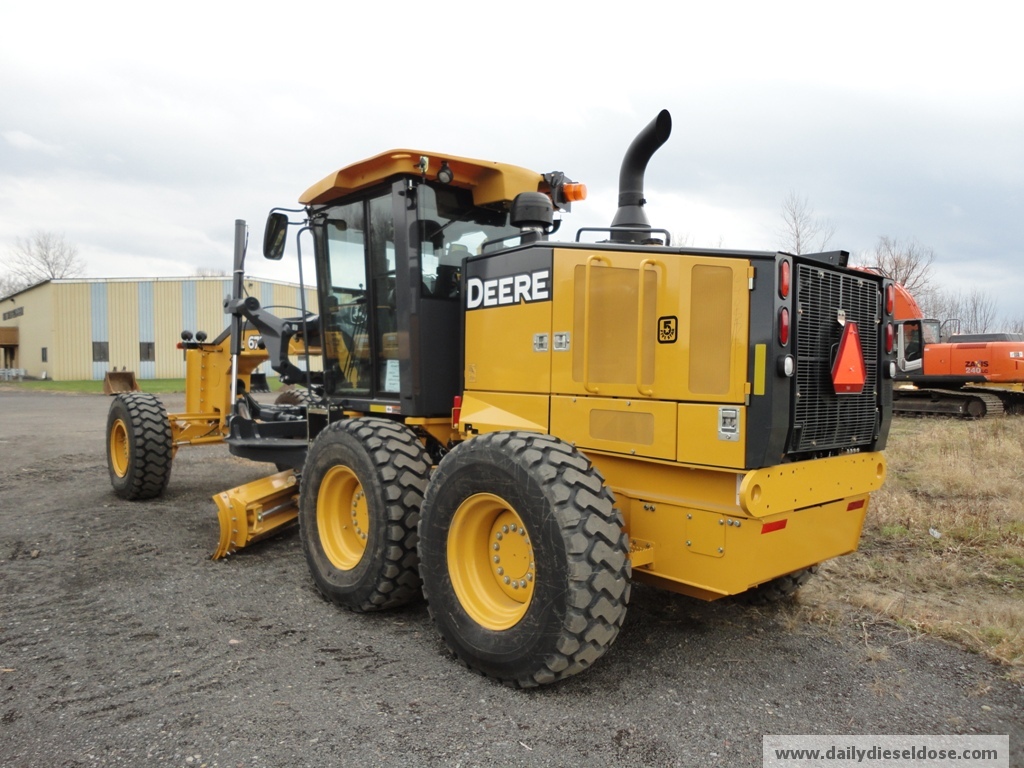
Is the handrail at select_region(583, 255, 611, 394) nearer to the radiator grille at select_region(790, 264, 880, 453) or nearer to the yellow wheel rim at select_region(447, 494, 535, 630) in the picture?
the yellow wheel rim at select_region(447, 494, 535, 630)

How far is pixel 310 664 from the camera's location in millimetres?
3875

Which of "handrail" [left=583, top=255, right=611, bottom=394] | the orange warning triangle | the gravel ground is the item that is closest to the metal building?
the gravel ground

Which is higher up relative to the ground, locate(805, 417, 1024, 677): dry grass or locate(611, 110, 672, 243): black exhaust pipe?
locate(611, 110, 672, 243): black exhaust pipe

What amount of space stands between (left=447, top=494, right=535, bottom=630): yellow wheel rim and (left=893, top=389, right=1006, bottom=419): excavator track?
A: 16.7m

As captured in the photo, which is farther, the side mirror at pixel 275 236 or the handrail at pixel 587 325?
the side mirror at pixel 275 236

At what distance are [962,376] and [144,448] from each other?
17429 millimetres

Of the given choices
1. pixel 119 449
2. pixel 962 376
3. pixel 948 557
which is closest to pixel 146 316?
pixel 119 449

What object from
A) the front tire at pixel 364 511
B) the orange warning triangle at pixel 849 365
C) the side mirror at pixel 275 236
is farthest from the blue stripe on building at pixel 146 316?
the orange warning triangle at pixel 849 365

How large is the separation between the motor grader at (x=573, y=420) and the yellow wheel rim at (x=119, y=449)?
4.30 metres

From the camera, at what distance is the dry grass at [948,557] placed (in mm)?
4410

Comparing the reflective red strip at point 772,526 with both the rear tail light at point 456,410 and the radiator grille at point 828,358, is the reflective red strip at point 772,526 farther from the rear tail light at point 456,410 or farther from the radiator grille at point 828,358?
the rear tail light at point 456,410

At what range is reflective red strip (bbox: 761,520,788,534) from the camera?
351cm

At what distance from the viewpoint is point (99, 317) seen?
136 ft

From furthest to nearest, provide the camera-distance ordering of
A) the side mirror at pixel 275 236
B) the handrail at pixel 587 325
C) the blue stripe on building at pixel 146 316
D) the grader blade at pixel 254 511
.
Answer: the blue stripe on building at pixel 146 316 → the side mirror at pixel 275 236 → the grader blade at pixel 254 511 → the handrail at pixel 587 325
